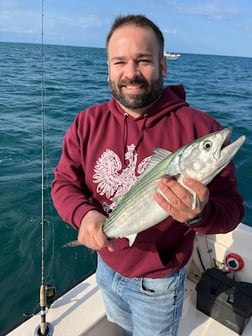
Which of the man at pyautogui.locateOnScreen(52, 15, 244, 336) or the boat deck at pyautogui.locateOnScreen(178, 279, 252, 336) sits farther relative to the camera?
the boat deck at pyautogui.locateOnScreen(178, 279, 252, 336)

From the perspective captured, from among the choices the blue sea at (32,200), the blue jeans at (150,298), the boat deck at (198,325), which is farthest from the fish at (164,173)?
the boat deck at (198,325)

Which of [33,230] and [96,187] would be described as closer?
[96,187]

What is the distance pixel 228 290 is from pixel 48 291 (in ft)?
5.32

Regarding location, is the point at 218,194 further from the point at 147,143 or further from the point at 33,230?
the point at 33,230

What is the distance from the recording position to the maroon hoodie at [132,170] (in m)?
2.11

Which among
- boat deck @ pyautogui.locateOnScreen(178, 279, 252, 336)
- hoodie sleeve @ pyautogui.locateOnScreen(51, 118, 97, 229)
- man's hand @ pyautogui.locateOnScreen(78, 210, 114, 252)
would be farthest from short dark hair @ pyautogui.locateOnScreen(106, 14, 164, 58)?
boat deck @ pyautogui.locateOnScreen(178, 279, 252, 336)

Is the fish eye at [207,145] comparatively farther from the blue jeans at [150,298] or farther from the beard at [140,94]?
the blue jeans at [150,298]

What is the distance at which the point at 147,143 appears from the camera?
7.00 ft

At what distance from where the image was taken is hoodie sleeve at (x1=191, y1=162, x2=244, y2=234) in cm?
184

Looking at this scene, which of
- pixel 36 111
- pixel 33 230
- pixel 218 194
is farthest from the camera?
pixel 36 111

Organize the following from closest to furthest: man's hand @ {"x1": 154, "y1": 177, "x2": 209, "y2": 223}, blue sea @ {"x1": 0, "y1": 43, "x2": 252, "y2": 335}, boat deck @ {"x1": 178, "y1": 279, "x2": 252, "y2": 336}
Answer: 1. man's hand @ {"x1": 154, "y1": 177, "x2": 209, "y2": 223}
2. boat deck @ {"x1": 178, "y1": 279, "x2": 252, "y2": 336}
3. blue sea @ {"x1": 0, "y1": 43, "x2": 252, "y2": 335}

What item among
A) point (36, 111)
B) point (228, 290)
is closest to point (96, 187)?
point (228, 290)

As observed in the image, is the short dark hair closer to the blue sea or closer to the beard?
the beard

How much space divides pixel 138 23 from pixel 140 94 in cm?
45
